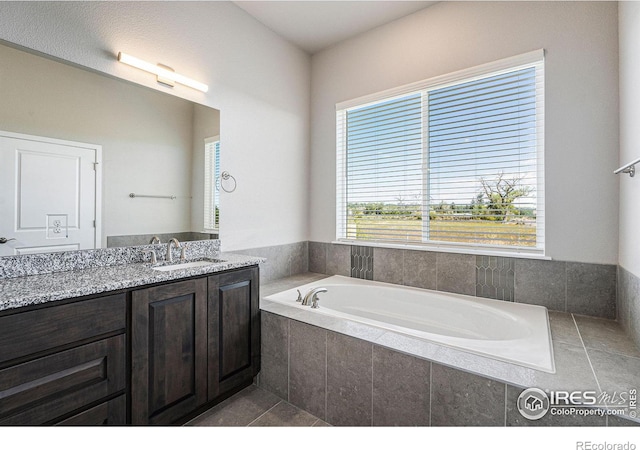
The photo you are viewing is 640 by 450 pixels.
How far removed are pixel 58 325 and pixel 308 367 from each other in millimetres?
1217

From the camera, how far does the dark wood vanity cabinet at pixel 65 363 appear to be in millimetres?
1105

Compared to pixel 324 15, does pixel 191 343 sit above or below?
below

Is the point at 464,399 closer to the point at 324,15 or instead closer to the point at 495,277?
the point at 495,277

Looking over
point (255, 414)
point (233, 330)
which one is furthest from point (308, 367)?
point (233, 330)

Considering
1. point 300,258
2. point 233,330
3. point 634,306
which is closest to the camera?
point 634,306

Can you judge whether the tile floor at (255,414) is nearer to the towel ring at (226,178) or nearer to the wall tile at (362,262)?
the wall tile at (362,262)

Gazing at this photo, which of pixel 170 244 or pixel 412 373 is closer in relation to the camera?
pixel 412 373

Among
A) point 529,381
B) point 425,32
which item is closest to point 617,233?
point 529,381

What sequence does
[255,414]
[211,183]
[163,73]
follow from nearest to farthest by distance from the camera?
[255,414] < [163,73] < [211,183]

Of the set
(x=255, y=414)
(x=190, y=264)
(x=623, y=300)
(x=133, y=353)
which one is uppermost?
(x=190, y=264)

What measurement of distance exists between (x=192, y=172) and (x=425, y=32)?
7.32 ft

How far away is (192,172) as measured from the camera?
88.7 inches

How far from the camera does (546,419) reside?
1.12 metres

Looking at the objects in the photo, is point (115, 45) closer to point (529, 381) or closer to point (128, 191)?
point (128, 191)
